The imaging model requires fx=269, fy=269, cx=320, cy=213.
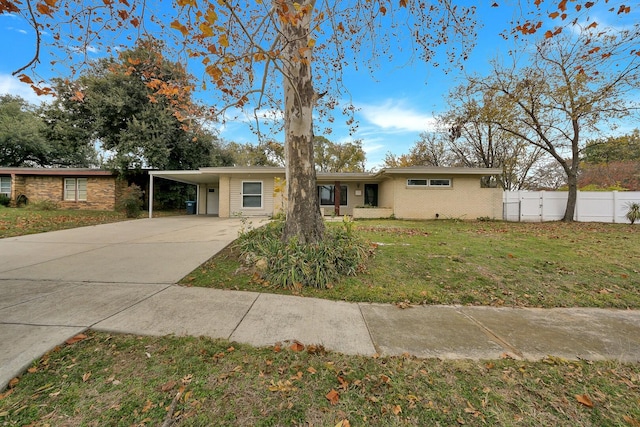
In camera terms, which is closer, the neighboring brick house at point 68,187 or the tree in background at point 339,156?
the neighboring brick house at point 68,187

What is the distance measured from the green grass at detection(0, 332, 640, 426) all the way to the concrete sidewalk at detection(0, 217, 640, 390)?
0.68 ft

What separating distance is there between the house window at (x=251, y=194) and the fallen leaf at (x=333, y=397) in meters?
13.3

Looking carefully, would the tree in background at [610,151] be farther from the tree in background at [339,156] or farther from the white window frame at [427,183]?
the tree in background at [339,156]

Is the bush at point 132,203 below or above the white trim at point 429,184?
below

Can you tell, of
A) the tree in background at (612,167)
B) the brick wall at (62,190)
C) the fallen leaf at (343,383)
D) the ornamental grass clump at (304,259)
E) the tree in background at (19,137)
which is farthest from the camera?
the tree in background at (612,167)

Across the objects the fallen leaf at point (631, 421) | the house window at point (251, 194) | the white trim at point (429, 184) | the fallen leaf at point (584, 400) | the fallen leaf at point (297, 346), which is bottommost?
the fallen leaf at point (631, 421)

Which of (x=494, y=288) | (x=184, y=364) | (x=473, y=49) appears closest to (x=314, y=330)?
(x=184, y=364)

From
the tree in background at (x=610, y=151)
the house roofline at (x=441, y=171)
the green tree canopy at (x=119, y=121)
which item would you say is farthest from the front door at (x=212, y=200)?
the tree in background at (x=610, y=151)

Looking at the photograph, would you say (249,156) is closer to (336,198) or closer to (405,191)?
(336,198)

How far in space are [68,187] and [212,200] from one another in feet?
26.8

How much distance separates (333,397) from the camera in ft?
6.01

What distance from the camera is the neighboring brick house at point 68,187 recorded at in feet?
51.7

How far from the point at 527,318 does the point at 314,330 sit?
2.61 meters

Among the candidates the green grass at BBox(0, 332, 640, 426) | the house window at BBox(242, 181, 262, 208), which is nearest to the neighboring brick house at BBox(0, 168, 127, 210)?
the house window at BBox(242, 181, 262, 208)
